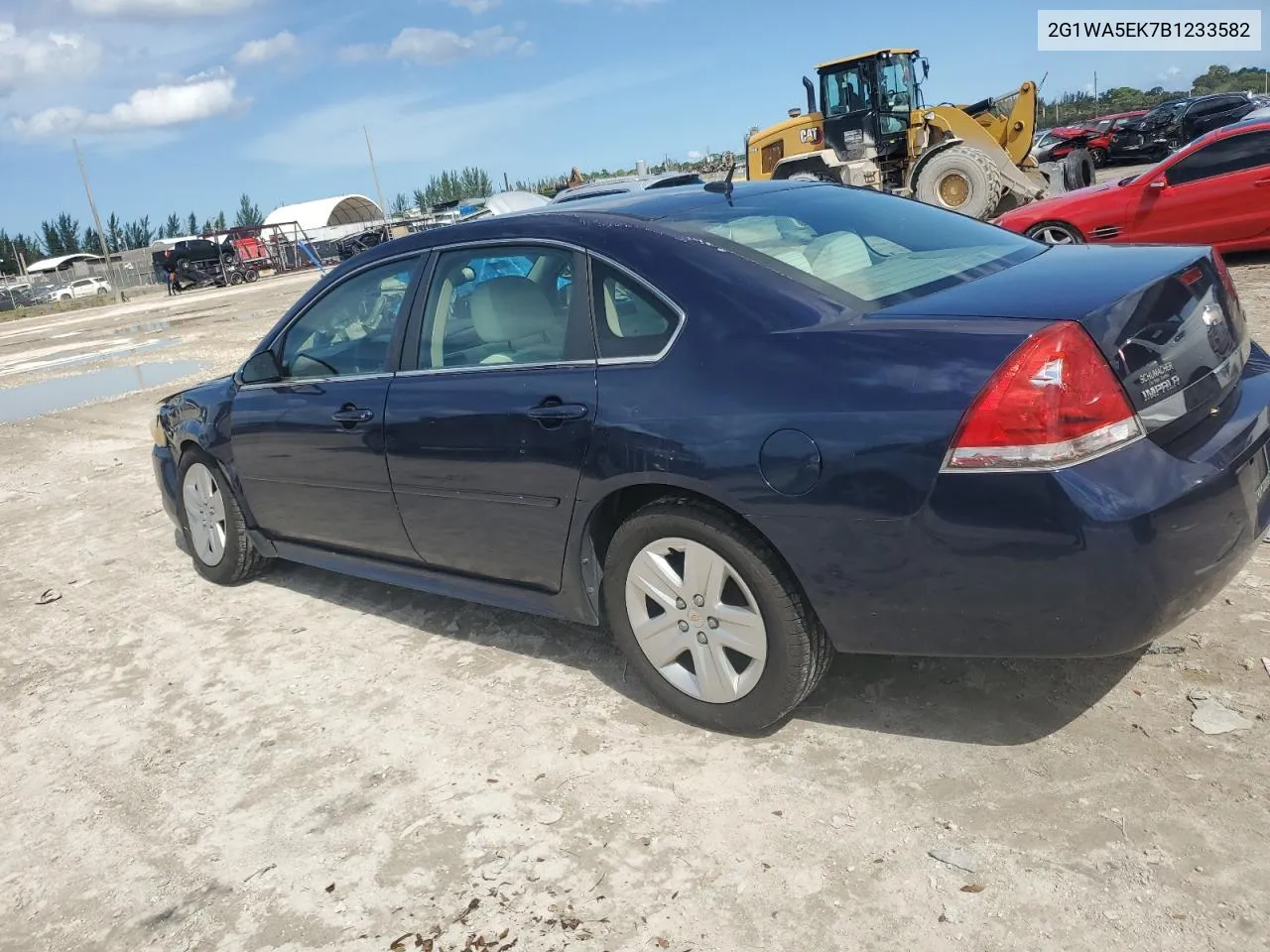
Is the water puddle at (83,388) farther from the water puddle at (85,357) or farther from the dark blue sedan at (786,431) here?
the dark blue sedan at (786,431)

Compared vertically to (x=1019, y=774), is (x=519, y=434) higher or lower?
higher

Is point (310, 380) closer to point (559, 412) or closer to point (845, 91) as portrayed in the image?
point (559, 412)

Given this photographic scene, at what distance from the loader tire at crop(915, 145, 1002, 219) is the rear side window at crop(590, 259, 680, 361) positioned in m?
13.0

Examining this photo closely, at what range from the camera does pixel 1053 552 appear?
2.38 metres

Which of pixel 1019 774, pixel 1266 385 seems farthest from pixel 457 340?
pixel 1266 385

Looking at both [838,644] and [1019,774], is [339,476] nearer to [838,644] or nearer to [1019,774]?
[838,644]

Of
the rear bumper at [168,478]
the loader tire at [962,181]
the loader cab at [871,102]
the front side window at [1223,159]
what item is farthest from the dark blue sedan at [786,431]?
the loader cab at [871,102]

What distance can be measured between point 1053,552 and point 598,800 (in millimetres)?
1438

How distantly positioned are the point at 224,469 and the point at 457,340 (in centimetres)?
181

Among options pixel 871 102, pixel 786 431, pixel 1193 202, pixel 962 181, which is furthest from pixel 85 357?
pixel 786 431

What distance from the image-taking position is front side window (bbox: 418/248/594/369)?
3.35 metres

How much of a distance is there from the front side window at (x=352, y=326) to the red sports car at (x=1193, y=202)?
8008 mm

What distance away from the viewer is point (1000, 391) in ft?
7.84

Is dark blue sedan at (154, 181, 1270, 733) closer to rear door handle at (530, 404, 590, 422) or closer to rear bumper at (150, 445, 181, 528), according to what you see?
rear door handle at (530, 404, 590, 422)
